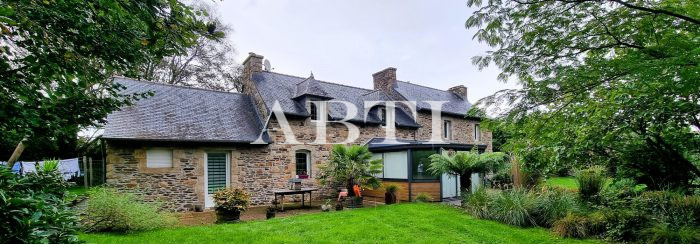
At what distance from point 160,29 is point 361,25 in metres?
11.5

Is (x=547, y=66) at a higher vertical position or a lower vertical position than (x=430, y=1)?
lower

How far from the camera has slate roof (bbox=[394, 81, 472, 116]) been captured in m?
19.1

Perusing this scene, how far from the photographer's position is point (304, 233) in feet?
24.2

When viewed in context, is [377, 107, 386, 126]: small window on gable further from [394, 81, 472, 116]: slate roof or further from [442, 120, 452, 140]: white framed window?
[442, 120, 452, 140]: white framed window

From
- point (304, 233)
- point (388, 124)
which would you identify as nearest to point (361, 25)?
point (388, 124)

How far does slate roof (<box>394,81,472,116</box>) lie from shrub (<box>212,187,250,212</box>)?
11.3m

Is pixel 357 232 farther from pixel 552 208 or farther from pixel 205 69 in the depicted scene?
pixel 205 69

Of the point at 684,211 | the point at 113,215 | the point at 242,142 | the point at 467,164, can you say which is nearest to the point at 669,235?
the point at 684,211

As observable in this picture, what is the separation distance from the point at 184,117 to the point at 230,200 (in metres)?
4.86

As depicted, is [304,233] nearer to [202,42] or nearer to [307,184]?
[307,184]

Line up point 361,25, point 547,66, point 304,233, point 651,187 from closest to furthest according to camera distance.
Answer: point 547,66 < point 304,233 < point 651,187 < point 361,25

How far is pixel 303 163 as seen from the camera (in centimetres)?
1463

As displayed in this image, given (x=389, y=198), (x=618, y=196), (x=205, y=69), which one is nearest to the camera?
(x=618, y=196)

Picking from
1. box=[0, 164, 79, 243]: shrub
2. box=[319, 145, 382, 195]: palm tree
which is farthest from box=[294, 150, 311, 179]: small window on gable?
box=[0, 164, 79, 243]: shrub
